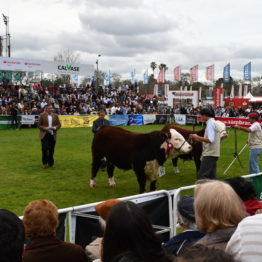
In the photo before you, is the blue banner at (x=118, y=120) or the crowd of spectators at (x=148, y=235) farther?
the blue banner at (x=118, y=120)

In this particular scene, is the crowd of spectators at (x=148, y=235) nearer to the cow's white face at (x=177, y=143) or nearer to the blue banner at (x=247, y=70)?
the cow's white face at (x=177, y=143)

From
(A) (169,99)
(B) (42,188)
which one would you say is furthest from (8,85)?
(B) (42,188)

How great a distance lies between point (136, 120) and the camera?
32000 mm

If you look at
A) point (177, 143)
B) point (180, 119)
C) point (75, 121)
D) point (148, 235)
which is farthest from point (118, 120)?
point (148, 235)

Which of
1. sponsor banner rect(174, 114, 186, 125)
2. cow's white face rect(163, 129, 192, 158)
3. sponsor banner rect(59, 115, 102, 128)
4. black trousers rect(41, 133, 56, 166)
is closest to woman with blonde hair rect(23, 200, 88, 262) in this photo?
cow's white face rect(163, 129, 192, 158)

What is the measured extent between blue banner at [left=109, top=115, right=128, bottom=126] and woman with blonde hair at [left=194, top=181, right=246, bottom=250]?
2779 centimetres

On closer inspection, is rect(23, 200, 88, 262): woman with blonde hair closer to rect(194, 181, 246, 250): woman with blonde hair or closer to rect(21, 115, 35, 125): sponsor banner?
rect(194, 181, 246, 250): woman with blonde hair

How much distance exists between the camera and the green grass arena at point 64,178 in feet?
28.3

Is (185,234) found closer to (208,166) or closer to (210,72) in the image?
(208,166)

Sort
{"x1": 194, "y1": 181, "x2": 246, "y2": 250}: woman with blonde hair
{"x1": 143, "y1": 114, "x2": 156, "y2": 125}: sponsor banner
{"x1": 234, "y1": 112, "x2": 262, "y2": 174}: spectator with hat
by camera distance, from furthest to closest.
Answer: {"x1": 143, "y1": 114, "x2": 156, "y2": 125}: sponsor banner → {"x1": 234, "y1": 112, "x2": 262, "y2": 174}: spectator with hat → {"x1": 194, "y1": 181, "x2": 246, "y2": 250}: woman with blonde hair

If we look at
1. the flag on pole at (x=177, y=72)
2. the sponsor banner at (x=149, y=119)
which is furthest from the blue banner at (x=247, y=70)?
the sponsor banner at (x=149, y=119)

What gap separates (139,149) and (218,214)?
5.94m

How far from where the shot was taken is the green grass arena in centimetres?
864

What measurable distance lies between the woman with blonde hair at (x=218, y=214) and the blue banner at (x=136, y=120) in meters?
28.9
